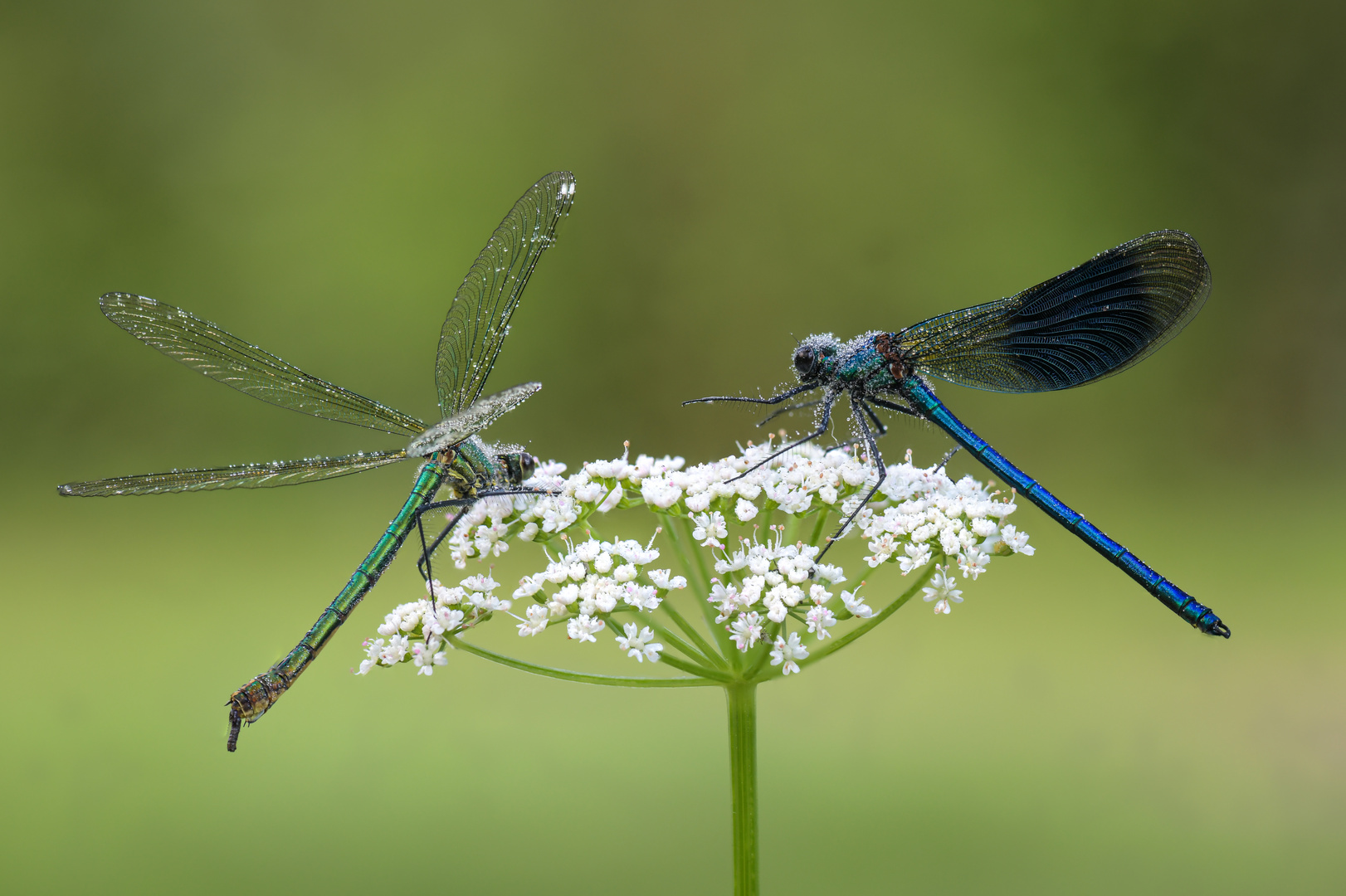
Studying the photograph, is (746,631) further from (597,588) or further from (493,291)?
(493,291)

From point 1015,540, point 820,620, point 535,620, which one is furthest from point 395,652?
point 1015,540

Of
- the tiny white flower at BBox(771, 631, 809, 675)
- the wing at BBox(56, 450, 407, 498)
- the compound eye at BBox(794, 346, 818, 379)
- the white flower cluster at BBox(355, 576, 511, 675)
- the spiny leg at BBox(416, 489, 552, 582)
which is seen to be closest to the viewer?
the tiny white flower at BBox(771, 631, 809, 675)

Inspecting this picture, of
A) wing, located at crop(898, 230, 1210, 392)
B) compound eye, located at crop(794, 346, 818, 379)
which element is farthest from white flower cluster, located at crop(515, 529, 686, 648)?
wing, located at crop(898, 230, 1210, 392)

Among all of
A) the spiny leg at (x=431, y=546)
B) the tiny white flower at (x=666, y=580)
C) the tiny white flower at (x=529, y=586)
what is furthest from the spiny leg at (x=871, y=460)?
the spiny leg at (x=431, y=546)

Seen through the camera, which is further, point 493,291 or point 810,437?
point 493,291

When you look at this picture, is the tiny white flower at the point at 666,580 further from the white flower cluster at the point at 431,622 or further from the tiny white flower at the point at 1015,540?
the tiny white flower at the point at 1015,540

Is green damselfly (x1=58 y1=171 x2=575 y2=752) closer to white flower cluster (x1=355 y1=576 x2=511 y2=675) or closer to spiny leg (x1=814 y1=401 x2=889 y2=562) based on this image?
white flower cluster (x1=355 y1=576 x2=511 y2=675)

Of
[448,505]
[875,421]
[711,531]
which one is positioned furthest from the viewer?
[875,421]
